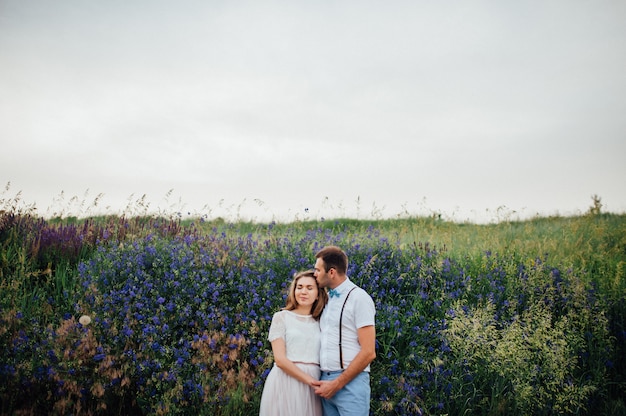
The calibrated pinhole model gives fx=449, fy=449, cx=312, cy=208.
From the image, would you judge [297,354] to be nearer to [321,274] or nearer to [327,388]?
[327,388]

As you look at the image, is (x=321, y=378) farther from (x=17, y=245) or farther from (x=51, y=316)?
(x=17, y=245)

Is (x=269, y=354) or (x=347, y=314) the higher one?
(x=347, y=314)

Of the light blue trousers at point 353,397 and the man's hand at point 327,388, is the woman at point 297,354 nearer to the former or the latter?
the man's hand at point 327,388

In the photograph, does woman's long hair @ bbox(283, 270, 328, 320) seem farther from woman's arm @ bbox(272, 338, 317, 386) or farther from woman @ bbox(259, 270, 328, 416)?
woman's arm @ bbox(272, 338, 317, 386)

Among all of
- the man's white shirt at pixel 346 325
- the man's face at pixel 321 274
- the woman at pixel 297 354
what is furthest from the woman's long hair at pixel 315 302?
the man's white shirt at pixel 346 325

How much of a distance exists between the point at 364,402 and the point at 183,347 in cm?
214

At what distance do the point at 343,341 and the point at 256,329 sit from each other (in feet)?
4.87

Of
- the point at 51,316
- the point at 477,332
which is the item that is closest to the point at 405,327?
the point at 477,332

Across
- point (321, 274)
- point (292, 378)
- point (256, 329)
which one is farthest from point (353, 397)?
point (256, 329)

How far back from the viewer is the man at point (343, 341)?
3160mm

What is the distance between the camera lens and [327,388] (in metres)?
3.20

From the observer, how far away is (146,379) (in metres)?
4.23

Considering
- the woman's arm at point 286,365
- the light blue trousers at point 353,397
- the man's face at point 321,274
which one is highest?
the man's face at point 321,274

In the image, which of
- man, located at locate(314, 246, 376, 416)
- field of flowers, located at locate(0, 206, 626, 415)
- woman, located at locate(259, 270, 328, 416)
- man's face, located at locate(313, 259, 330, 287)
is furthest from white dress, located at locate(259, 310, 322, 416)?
field of flowers, located at locate(0, 206, 626, 415)
